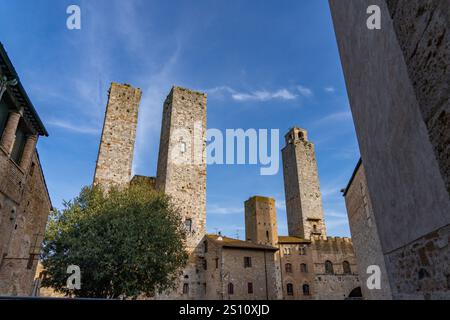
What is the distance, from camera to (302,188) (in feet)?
139

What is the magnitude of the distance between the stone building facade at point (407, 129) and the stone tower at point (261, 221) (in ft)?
109

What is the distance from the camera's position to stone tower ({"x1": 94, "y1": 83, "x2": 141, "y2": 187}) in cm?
2342

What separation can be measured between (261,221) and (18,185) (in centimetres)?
3038

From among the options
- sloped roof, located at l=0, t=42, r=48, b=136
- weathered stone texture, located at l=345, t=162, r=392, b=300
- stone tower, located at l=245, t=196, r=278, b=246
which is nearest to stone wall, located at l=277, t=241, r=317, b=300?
stone tower, located at l=245, t=196, r=278, b=246

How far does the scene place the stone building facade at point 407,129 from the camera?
2471 millimetres

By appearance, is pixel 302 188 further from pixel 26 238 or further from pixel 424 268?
pixel 424 268

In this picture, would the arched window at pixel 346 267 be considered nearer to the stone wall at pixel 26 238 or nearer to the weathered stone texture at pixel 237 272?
the weathered stone texture at pixel 237 272

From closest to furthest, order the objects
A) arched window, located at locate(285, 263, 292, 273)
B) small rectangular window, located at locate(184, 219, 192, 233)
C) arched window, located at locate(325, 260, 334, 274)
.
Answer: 1. small rectangular window, located at locate(184, 219, 192, 233)
2. arched window, located at locate(285, 263, 292, 273)
3. arched window, located at locate(325, 260, 334, 274)

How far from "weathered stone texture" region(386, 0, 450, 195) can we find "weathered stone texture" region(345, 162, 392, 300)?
8533 millimetres

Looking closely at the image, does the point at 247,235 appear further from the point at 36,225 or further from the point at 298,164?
the point at 36,225

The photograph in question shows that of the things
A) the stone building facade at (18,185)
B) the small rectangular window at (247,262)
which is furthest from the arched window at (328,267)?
the stone building facade at (18,185)

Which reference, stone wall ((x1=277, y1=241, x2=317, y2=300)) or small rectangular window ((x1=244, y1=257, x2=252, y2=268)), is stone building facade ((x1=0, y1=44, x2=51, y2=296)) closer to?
small rectangular window ((x1=244, y1=257, x2=252, y2=268))

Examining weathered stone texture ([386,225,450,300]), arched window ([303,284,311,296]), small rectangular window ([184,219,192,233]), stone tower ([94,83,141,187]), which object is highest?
stone tower ([94,83,141,187])

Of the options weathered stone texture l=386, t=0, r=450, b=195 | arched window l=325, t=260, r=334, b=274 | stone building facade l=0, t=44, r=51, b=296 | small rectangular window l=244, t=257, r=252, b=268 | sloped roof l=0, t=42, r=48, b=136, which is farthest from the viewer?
arched window l=325, t=260, r=334, b=274
